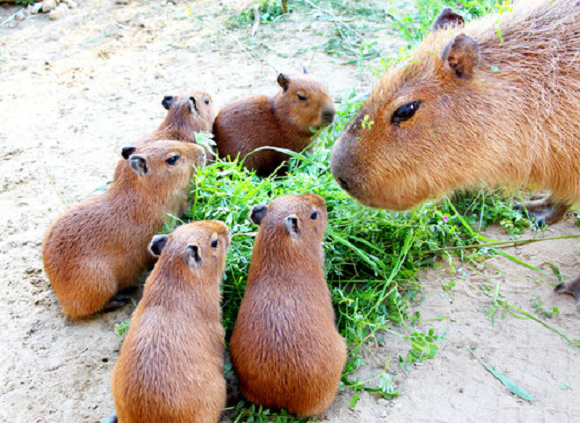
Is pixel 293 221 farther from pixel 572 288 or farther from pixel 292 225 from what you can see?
pixel 572 288

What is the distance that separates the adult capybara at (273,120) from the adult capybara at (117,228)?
2.70 ft

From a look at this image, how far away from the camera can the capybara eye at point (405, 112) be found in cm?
297

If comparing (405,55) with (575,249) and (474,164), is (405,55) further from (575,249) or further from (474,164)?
(575,249)

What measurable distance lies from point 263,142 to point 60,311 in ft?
7.99

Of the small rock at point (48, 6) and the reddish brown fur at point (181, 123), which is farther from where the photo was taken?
the small rock at point (48, 6)

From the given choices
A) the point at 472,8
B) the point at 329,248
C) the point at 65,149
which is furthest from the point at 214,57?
the point at 329,248

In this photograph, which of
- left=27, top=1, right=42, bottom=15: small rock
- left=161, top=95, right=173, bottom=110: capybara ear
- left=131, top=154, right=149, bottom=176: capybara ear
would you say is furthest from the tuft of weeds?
left=131, top=154, right=149, bottom=176: capybara ear

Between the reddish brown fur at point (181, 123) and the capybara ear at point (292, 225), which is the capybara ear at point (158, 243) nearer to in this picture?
the capybara ear at point (292, 225)

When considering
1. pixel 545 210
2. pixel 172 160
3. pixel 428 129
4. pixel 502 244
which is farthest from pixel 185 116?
pixel 545 210

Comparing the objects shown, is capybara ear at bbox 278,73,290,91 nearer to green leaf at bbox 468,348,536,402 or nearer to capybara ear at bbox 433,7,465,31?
capybara ear at bbox 433,7,465,31

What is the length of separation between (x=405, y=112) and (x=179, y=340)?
1899 millimetres

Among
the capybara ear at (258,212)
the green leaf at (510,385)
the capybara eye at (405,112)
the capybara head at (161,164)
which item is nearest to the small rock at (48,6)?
the capybara head at (161,164)

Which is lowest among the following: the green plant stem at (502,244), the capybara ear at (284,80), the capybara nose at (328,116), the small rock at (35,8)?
the green plant stem at (502,244)

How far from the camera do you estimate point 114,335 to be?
367 centimetres
